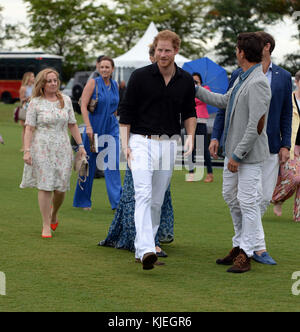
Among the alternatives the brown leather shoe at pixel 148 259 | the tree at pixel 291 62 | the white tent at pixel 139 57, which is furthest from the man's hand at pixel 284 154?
the tree at pixel 291 62

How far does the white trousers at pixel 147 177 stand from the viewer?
6.82 metres

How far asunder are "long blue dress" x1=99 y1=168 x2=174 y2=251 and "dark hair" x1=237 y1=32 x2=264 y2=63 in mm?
1747

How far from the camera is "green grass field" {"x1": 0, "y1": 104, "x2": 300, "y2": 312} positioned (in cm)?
587

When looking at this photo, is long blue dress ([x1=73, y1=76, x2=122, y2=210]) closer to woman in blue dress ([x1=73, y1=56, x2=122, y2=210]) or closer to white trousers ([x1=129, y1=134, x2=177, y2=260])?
woman in blue dress ([x1=73, y1=56, x2=122, y2=210])

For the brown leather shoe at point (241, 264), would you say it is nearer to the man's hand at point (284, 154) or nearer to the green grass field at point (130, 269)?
the green grass field at point (130, 269)

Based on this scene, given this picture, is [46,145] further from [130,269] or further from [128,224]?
[130,269]

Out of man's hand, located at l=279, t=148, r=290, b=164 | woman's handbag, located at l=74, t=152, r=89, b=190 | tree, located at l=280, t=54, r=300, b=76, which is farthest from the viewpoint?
tree, located at l=280, t=54, r=300, b=76

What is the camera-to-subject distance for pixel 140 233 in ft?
22.3

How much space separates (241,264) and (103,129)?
4.38m

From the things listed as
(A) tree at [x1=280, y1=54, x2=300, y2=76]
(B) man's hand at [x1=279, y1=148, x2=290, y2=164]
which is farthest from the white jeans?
(A) tree at [x1=280, y1=54, x2=300, y2=76]

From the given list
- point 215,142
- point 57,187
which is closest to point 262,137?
point 215,142

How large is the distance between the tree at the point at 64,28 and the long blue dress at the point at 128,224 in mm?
58432

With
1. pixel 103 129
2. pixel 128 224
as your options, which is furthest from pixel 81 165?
pixel 128 224
